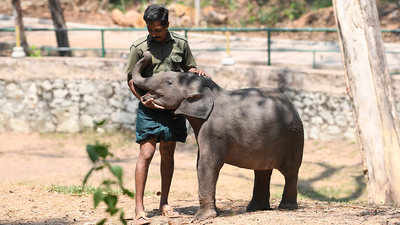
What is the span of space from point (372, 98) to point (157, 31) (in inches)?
114

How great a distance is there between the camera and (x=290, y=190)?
19.6 ft

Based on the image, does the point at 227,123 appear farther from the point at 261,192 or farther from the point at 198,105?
the point at 261,192

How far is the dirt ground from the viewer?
582 centimetres

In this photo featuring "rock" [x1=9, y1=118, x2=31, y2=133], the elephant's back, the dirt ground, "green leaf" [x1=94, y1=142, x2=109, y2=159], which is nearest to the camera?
"green leaf" [x1=94, y1=142, x2=109, y2=159]

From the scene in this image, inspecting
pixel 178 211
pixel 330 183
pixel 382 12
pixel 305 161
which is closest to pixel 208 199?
pixel 178 211

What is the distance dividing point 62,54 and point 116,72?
4612 millimetres

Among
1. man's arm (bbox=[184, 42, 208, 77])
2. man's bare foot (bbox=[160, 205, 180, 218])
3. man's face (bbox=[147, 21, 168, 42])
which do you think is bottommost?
man's bare foot (bbox=[160, 205, 180, 218])

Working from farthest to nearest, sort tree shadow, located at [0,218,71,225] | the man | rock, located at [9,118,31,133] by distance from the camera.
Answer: rock, located at [9,118,31,133], tree shadow, located at [0,218,71,225], the man

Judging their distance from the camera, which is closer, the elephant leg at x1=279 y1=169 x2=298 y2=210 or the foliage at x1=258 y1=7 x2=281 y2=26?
the elephant leg at x1=279 y1=169 x2=298 y2=210

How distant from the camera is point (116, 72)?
12.5 m

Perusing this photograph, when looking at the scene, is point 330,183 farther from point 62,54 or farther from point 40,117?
point 62,54

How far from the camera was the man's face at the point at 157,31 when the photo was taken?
5.60 metres

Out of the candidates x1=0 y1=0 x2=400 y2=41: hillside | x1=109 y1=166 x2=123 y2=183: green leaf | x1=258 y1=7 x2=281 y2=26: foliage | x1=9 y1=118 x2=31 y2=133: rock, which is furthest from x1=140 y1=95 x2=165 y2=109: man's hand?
x1=258 y1=7 x2=281 y2=26: foliage

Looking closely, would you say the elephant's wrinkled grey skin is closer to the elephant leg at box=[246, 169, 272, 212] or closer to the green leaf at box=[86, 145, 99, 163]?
the elephant leg at box=[246, 169, 272, 212]
